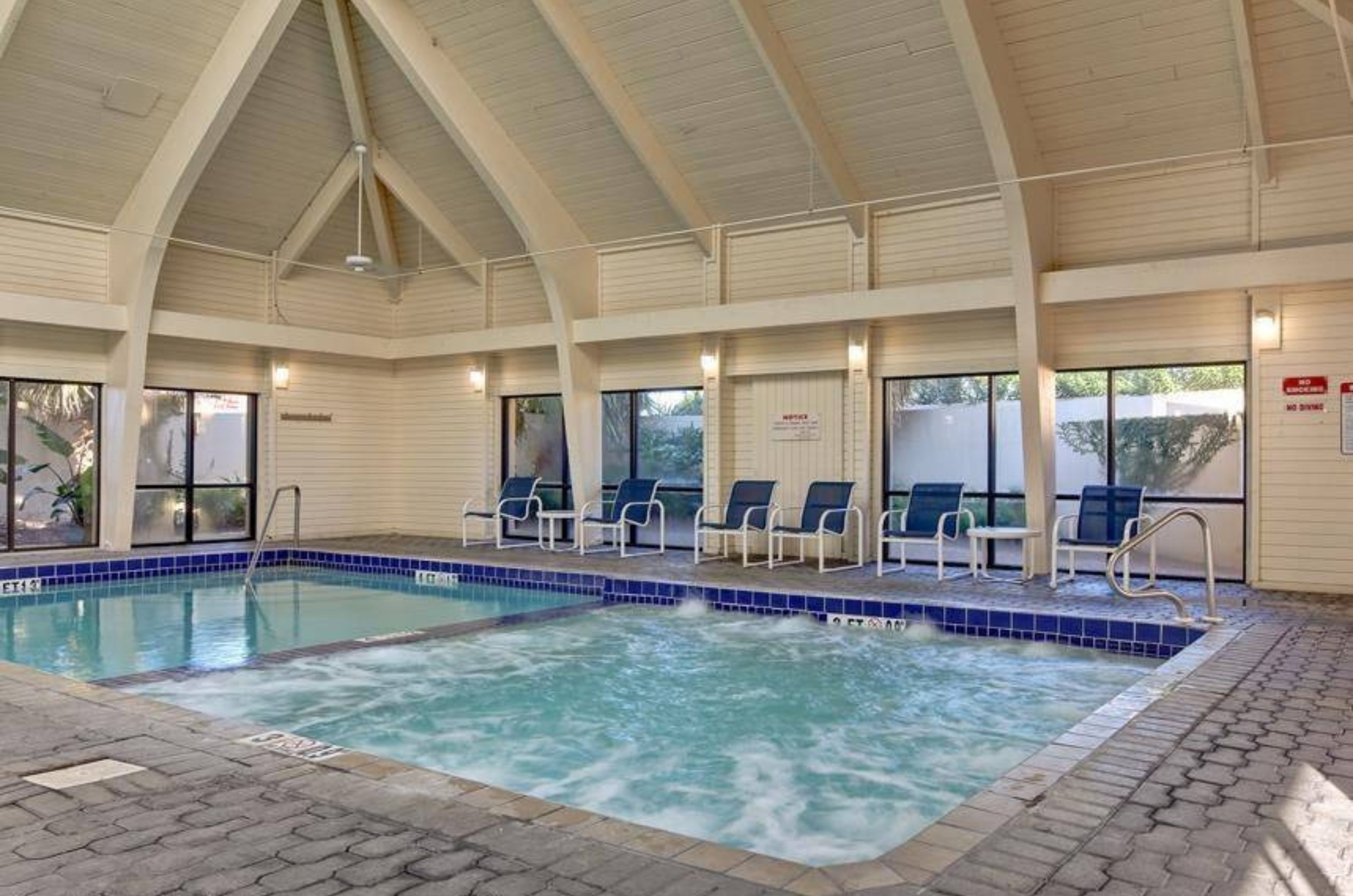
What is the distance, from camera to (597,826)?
2.62 m

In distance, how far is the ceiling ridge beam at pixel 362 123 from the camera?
9.28 m

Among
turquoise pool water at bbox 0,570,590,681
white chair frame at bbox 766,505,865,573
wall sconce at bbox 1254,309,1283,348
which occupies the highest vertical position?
wall sconce at bbox 1254,309,1283,348

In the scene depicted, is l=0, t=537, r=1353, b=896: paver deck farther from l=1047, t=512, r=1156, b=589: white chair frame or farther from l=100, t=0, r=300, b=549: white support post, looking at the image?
l=100, t=0, r=300, b=549: white support post

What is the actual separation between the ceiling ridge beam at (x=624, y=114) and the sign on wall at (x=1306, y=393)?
202 inches

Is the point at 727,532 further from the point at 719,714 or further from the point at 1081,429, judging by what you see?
the point at 719,714

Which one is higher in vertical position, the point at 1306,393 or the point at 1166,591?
the point at 1306,393

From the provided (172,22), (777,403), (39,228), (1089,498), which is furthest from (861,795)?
(39,228)

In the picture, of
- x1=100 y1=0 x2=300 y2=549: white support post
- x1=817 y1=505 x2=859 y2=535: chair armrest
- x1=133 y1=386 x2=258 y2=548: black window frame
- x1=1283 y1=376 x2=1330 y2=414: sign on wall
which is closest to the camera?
x1=1283 y1=376 x2=1330 y2=414: sign on wall

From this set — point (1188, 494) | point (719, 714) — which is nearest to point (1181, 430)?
point (1188, 494)

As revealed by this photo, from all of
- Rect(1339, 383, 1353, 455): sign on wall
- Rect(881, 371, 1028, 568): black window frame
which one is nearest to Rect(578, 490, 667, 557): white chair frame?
Rect(881, 371, 1028, 568): black window frame

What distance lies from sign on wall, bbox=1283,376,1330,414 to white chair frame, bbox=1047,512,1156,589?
136 centimetres

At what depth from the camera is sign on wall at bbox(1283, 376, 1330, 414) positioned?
24.5 ft

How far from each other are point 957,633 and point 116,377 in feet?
28.6

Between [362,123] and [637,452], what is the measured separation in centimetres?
463
